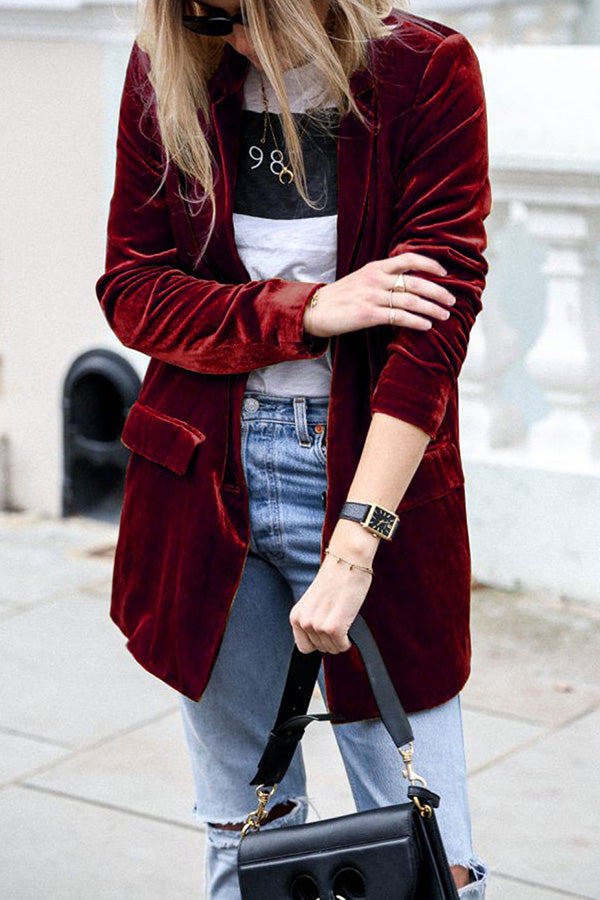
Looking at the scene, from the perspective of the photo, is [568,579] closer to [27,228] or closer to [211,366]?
[27,228]

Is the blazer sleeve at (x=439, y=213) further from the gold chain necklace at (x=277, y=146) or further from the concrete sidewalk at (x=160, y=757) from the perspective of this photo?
the concrete sidewalk at (x=160, y=757)

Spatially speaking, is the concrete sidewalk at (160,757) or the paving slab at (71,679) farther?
the paving slab at (71,679)

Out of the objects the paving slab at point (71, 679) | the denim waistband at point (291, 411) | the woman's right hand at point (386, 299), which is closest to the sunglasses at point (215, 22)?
the woman's right hand at point (386, 299)

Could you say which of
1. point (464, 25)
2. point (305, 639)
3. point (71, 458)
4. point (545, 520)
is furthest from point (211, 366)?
point (464, 25)

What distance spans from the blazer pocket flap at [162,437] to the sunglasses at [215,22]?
57cm

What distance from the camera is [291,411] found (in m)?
2.32

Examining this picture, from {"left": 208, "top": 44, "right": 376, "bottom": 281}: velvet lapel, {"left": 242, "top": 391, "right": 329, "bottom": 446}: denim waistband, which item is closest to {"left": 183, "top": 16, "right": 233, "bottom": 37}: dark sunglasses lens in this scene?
{"left": 208, "top": 44, "right": 376, "bottom": 281}: velvet lapel

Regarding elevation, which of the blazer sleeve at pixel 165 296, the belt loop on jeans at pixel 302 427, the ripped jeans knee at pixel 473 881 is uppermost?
the blazer sleeve at pixel 165 296

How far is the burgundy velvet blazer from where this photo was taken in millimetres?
2217

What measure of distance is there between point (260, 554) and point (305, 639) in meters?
0.24

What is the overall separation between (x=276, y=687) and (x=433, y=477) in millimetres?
447

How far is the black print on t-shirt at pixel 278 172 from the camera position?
2303 millimetres

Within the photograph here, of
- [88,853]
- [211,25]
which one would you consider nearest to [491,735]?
[88,853]

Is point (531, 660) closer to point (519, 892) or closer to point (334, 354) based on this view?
point (519, 892)
